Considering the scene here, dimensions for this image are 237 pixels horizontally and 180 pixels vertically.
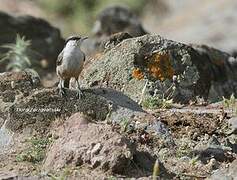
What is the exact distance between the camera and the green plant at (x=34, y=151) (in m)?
8.55

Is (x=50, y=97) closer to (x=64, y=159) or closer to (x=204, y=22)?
(x=64, y=159)

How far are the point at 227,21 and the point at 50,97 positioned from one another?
60.1 ft

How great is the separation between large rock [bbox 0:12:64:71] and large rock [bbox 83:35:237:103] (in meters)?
6.67

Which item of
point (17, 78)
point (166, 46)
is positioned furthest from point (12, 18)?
point (17, 78)

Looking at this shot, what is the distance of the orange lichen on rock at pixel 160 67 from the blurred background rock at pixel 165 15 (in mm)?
12454

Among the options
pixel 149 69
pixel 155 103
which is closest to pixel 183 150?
pixel 155 103

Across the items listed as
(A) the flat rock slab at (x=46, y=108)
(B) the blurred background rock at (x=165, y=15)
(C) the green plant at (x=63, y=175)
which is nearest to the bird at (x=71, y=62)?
(A) the flat rock slab at (x=46, y=108)

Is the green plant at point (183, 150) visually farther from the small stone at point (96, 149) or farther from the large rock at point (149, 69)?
the large rock at point (149, 69)

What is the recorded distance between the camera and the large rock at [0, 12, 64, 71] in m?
18.5

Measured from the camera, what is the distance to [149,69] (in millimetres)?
11680

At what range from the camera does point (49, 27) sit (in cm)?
1925

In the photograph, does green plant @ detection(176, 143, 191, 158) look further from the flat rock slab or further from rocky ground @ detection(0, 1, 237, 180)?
the flat rock slab

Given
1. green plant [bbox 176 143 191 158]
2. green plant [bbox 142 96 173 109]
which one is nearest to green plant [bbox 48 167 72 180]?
green plant [bbox 176 143 191 158]

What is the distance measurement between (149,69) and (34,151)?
136 inches
